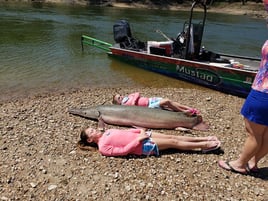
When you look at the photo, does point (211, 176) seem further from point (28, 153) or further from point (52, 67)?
point (52, 67)

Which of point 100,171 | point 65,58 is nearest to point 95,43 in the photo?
point 65,58

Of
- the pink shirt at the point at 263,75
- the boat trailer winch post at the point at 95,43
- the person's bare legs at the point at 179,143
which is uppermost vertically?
the pink shirt at the point at 263,75

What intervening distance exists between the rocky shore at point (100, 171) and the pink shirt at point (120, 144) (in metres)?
0.12

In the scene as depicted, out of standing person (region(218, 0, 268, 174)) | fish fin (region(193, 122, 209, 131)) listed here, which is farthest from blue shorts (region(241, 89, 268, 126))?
fish fin (region(193, 122, 209, 131))

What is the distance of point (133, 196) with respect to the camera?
16.5 ft

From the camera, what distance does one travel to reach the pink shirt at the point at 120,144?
5.91 m

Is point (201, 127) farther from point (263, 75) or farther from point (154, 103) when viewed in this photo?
point (263, 75)

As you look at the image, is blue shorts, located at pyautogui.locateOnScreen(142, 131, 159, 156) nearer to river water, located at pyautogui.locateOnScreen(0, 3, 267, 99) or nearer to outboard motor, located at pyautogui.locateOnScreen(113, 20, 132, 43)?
river water, located at pyautogui.locateOnScreen(0, 3, 267, 99)

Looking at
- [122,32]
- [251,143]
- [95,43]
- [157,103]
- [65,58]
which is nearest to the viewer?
[251,143]

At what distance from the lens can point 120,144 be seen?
19.6 feet

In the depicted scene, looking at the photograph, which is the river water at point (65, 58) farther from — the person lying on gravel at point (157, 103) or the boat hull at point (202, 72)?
the person lying on gravel at point (157, 103)

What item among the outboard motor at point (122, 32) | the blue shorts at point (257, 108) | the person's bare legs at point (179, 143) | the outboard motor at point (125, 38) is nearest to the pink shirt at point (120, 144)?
the person's bare legs at point (179, 143)

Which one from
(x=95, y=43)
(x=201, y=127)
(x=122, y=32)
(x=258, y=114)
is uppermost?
(x=122, y=32)

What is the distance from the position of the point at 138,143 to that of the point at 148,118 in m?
1.46
